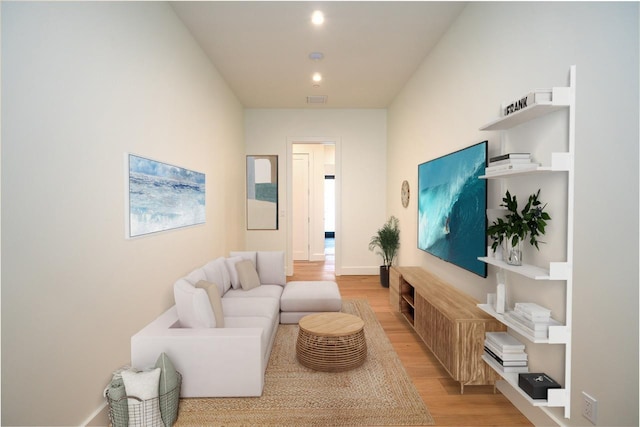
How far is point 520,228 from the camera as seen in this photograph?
207 cm

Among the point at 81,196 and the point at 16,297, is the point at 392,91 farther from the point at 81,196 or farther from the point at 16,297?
the point at 16,297

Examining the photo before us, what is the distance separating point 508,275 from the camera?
2.54 meters

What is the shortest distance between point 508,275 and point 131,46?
3224 millimetres

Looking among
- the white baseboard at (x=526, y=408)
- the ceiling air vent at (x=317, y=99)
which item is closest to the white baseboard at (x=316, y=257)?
the ceiling air vent at (x=317, y=99)

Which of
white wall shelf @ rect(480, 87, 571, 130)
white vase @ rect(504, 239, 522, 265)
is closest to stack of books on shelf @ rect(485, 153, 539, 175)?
white wall shelf @ rect(480, 87, 571, 130)

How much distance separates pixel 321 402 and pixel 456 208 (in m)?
2.06

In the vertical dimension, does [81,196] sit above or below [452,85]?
below

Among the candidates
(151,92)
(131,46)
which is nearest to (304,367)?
(151,92)

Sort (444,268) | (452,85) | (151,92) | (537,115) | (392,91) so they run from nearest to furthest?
(537,115) < (151,92) < (452,85) < (444,268) < (392,91)

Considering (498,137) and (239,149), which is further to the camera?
(239,149)

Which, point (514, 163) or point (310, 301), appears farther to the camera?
point (310, 301)

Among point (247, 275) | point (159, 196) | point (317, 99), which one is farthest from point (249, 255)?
point (317, 99)

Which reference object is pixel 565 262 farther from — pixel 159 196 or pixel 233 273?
pixel 233 273

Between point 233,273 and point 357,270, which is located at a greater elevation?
point 233,273
